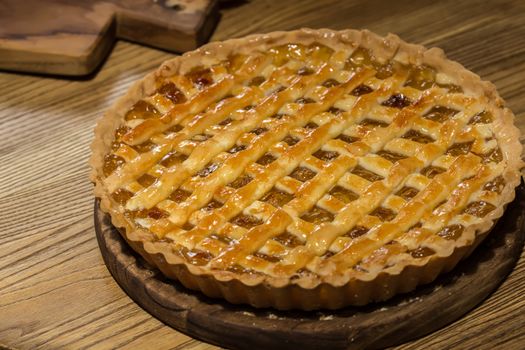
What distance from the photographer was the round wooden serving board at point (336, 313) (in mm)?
1695

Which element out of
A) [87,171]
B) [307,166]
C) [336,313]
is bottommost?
[87,171]

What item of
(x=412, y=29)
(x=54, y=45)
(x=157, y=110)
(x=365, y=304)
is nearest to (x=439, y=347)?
(x=365, y=304)

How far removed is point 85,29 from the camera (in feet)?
8.59

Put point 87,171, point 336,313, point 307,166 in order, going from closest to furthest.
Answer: point 336,313
point 307,166
point 87,171

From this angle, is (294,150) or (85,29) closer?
(294,150)

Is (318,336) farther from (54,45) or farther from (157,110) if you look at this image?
(54,45)

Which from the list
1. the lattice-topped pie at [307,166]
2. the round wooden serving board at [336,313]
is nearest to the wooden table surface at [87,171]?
the round wooden serving board at [336,313]

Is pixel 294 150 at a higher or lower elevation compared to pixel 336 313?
higher

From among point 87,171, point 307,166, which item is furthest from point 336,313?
point 87,171

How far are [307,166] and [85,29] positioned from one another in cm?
99

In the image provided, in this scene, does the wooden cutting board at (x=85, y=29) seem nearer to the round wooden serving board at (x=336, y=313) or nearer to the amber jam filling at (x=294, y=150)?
the amber jam filling at (x=294, y=150)

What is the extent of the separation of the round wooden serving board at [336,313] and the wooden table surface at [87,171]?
0.13 ft

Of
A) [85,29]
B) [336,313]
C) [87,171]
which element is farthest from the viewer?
[85,29]

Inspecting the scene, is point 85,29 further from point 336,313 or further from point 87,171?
point 336,313
